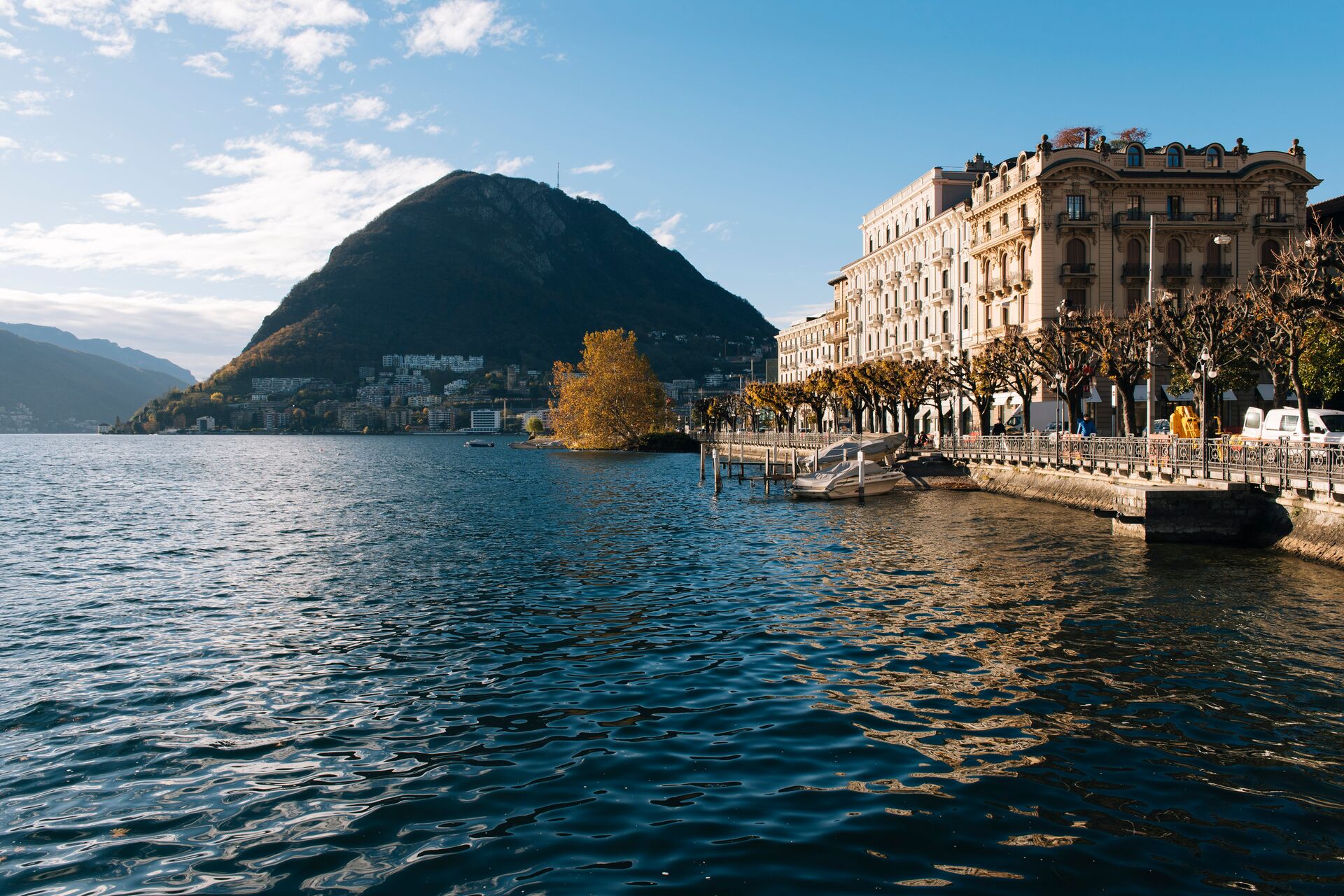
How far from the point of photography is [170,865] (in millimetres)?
8289

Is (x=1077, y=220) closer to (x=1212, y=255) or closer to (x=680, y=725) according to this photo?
(x=1212, y=255)

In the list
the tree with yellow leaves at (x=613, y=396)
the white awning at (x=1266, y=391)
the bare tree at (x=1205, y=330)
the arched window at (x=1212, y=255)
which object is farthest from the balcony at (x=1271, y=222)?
the tree with yellow leaves at (x=613, y=396)

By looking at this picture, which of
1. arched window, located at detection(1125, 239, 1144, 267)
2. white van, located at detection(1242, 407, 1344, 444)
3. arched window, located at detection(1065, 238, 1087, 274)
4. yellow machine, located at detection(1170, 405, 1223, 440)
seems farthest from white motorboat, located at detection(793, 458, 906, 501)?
arched window, located at detection(1125, 239, 1144, 267)

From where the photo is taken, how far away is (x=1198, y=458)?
1236 inches

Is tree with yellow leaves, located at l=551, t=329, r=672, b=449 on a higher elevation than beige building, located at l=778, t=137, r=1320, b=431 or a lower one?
lower

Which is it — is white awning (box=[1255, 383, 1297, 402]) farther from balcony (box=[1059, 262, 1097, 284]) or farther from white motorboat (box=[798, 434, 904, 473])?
white motorboat (box=[798, 434, 904, 473])

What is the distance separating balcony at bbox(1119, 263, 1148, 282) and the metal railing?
66.5 feet

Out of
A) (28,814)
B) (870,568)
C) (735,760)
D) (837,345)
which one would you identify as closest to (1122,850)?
(735,760)

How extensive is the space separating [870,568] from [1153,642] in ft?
31.8

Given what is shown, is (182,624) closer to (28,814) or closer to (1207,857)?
(28,814)

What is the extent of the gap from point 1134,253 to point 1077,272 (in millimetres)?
5101

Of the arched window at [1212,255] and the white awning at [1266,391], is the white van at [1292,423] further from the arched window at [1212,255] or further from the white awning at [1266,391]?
the arched window at [1212,255]

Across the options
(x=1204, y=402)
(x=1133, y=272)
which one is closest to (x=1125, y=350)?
(x=1204, y=402)

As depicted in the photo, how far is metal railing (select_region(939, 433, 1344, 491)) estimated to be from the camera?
83.2 ft
